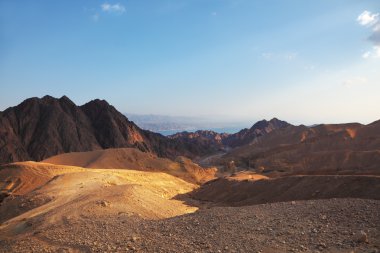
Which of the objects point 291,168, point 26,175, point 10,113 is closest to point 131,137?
point 10,113

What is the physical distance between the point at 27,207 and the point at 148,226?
46.9ft

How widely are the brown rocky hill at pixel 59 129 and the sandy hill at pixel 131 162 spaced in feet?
79.0

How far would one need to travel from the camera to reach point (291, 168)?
58.3 m

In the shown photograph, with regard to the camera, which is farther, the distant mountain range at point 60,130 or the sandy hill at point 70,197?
the distant mountain range at point 60,130

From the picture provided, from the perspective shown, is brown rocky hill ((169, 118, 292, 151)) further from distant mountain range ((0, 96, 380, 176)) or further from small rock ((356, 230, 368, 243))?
small rock ((356, 230, 368, 243))

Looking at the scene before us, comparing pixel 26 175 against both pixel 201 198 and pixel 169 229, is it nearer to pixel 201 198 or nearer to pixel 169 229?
pixel 201 198

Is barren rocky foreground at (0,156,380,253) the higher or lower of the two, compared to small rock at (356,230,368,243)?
lower

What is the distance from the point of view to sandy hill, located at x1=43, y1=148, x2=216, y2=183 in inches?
2045

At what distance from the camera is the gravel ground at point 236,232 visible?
9656 millimetres

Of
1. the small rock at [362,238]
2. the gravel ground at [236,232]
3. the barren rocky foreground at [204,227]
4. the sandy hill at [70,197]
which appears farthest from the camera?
the sandy hill at [70,197]

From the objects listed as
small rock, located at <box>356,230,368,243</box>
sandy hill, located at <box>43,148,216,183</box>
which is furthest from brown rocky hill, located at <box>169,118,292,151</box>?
small rock, located at <box>356,230,368,243</box>

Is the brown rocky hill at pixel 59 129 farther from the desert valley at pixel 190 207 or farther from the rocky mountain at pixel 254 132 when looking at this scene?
the rocky mountain at pixel 254 132

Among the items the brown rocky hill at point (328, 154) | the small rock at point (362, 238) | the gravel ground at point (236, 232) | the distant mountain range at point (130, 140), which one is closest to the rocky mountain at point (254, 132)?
the distant mountain range at point (130, 140)

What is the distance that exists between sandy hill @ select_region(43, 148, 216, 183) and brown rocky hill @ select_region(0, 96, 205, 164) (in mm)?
24078
